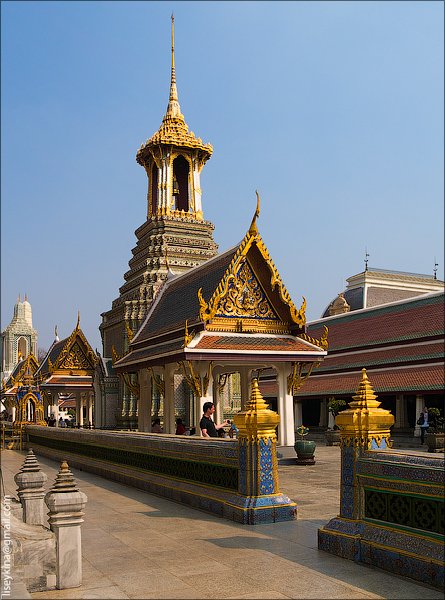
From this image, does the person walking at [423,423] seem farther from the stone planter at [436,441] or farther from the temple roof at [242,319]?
the temple roof at [242,319]

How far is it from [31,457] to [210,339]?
873 cm

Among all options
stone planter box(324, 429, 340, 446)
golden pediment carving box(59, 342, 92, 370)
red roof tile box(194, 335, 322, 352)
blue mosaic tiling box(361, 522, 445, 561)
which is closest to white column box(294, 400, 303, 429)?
stone planter box(324, 429, 340, 446)

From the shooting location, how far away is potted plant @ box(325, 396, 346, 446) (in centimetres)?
2888

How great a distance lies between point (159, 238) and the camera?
41.0 m

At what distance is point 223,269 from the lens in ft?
67.6

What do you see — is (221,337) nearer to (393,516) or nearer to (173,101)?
(393,516)

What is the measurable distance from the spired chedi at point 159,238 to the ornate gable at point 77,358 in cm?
87

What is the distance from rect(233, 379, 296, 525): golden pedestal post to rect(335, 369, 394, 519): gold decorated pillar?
86.9 inches

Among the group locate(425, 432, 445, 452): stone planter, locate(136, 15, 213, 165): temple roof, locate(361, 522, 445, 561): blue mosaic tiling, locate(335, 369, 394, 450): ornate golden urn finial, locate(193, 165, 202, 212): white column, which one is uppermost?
locate(136, 15, 213, 165): temple roof

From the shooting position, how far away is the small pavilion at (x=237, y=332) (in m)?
18.9

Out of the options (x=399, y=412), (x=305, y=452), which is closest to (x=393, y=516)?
(x=305, y=452)

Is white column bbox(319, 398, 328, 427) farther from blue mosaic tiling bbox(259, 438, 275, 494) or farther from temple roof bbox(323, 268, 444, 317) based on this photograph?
blue mosaic tiling bbox(259, 438, 275, 494)

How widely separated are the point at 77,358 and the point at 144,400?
1635 cm

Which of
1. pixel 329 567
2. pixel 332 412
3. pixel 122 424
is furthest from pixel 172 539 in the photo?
pixel 122 424
